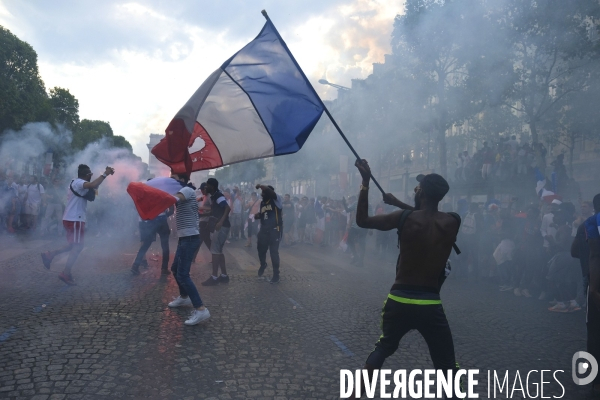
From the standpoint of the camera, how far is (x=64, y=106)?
40844mm

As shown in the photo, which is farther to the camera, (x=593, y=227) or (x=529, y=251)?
(x=529, y=251)

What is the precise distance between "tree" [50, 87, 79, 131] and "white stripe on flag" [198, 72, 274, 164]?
131 feet

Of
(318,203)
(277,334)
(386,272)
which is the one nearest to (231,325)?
(277,334)

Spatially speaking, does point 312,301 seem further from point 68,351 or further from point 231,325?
point 68,351

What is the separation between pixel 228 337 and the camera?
4.50 meters

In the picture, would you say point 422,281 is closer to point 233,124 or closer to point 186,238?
point 233,124

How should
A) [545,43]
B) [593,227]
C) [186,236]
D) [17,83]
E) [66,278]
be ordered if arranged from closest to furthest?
[593,227]
[186,236]
[66,278]
[545,43]
[17,83]

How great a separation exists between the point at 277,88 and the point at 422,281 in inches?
98.0

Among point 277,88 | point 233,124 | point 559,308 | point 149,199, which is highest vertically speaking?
point 277,88

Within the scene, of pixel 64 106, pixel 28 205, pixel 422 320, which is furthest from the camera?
pixel 64 106

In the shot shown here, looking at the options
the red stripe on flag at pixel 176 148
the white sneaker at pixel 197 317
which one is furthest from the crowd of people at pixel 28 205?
the red stripe on flag at pixel 176 148

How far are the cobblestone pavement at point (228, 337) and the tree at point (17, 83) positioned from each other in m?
23.0

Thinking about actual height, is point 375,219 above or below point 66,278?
above

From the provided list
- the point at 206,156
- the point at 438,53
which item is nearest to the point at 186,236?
the point at 206,156
